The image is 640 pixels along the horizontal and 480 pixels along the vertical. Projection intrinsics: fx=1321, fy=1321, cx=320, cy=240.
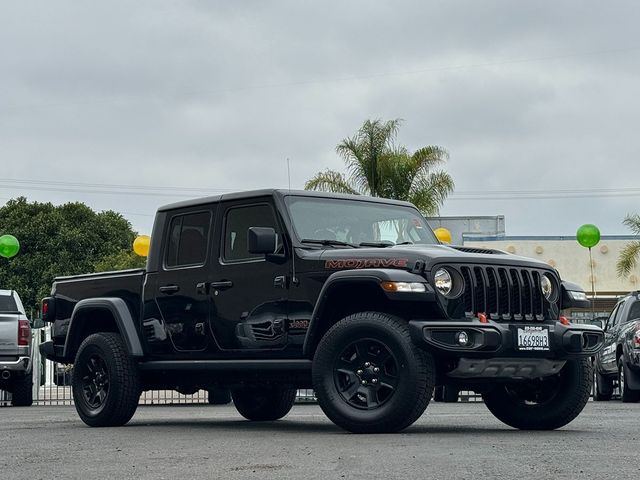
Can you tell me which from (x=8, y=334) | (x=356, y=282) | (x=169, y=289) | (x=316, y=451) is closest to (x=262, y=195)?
(x=169, y=289)

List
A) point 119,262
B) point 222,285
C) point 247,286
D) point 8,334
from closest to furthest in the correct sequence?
point 247,286 → point 222,285 → point 8,334 → point 119,262

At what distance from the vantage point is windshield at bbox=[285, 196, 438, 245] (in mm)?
11375

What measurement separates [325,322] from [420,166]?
29.8 m

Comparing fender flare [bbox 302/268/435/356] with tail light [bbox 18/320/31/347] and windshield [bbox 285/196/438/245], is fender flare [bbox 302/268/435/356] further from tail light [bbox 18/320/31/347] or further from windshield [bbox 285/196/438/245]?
tail light [bbox 18/320/31/347]

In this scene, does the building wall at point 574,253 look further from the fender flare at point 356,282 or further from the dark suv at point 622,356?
the fender flare at point 356,282

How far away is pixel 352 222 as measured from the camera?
11.6 metres

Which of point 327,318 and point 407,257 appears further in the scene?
point 327,318

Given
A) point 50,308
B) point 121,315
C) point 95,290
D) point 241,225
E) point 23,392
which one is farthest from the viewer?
point 23,392

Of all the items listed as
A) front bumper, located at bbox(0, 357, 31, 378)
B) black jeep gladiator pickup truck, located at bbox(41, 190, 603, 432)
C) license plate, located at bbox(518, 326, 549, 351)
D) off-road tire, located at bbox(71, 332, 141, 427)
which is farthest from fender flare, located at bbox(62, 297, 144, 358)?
front bumper, located at bbox(0, 357, 31, 378)

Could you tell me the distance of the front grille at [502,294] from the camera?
10.3 metres

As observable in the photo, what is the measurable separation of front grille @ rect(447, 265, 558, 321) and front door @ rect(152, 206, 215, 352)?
2.51 meters

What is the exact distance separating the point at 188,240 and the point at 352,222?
1.61m

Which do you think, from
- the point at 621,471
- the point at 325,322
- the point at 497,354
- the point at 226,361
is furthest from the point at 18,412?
the point at 621,471

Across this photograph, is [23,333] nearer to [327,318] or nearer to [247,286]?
[247,286]
